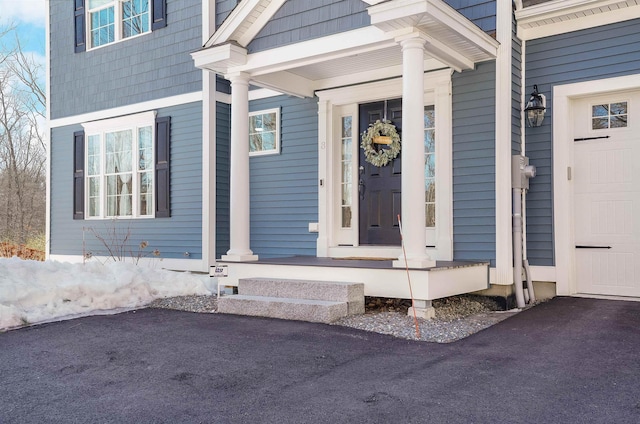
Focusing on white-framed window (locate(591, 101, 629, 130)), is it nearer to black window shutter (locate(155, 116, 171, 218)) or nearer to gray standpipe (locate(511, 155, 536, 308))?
gray standpipe (locate(511, 155, 536, 308))

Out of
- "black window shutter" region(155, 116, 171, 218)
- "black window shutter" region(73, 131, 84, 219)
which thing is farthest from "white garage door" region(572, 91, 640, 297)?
"black window shutter" region(73, 131, 84, 219)

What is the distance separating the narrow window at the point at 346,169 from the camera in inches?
289

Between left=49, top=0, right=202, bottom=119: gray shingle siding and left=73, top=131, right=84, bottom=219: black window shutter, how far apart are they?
544 millimetres

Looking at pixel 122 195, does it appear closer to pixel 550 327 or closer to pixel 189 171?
pixel 189 171

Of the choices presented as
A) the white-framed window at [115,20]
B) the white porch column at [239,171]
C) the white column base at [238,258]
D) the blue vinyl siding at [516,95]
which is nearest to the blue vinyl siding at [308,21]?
the white porch column at [239,171]

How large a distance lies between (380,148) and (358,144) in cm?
35

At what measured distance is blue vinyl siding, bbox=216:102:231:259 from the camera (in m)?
8.49

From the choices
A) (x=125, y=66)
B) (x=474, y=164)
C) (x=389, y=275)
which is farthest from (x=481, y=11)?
(x=125, y=66)

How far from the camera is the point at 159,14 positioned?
8.89 meters

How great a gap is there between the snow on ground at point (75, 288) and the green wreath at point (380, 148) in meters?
2.61

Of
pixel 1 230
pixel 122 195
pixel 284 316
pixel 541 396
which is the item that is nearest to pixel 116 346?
pixel 284 316

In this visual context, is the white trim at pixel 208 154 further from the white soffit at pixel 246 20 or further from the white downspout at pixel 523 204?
the white downspout at pixel 523 204

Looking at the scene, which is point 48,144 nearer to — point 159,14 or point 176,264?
point 159,14

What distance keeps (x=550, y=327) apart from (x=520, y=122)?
95.4 inches
